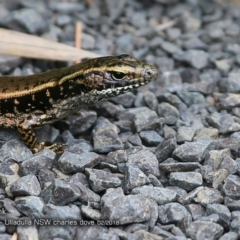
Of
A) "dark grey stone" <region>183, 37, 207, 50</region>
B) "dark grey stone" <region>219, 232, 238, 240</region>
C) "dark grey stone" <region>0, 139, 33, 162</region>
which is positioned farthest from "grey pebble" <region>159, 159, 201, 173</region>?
"dark grey stone" <region>183, 37, 207, 50</region>

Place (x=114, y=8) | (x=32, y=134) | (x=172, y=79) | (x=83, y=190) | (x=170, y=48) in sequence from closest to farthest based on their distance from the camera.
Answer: (x=83, y=190), (x=32, y=134), (x=172, y=79), (x=170, y=48), (x=114, y=8)

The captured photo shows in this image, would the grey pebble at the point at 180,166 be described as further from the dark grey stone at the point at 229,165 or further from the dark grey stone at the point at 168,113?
the dark grey stone at the point at 168,113

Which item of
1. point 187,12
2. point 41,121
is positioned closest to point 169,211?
point 41,121

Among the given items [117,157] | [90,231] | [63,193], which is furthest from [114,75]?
[90,231]

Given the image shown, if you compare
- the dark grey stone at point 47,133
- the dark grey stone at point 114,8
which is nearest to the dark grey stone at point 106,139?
the dark grey stone at point 47,133

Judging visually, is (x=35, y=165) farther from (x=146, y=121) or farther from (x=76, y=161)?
(x=146, y=121)
